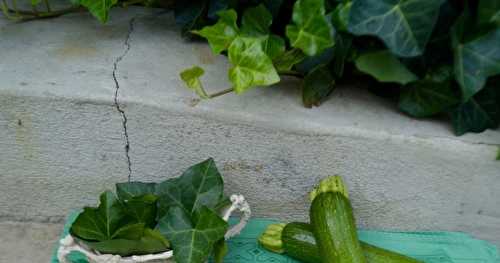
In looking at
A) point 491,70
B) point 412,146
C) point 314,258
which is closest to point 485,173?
point 412,146

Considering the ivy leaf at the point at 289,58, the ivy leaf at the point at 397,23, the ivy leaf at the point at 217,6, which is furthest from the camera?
the ivy leaf at the point at 217,6

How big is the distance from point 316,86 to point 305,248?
415 mm

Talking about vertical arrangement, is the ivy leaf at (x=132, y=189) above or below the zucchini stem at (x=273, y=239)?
above

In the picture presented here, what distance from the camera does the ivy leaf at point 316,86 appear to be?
1517 millimetres

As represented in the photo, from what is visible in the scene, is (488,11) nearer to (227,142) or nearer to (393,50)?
(393,50)

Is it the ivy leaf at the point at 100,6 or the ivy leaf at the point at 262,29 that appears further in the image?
the ivy leaf at the point at 100,6

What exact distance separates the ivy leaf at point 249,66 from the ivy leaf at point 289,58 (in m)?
0.07

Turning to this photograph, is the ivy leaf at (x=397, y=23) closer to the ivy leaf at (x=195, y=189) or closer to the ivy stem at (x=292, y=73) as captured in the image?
the ivy stem at (x=292, y=73)

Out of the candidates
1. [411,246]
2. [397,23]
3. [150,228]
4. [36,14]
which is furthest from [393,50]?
[36,14]

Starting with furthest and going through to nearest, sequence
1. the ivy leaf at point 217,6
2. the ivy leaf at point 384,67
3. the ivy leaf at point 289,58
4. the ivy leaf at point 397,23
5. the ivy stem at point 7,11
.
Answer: the ivy stem at point 7,11
the ivy leaf at point 217,6
the ivy leaf at point 289,58
the ivy leaf at point 384,67
the ivy leaf at point 397,23

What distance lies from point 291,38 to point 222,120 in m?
0.27

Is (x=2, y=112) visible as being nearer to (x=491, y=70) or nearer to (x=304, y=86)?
(x=304, y=86)

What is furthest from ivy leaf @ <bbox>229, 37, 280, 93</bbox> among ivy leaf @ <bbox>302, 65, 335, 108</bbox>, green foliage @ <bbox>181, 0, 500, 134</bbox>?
ivy leaf @ <bbox>302, 65, 335, 108</bbox>

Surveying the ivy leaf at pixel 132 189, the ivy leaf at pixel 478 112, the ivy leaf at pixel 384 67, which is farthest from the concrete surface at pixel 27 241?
the ivy leaf at pixel 478 112
